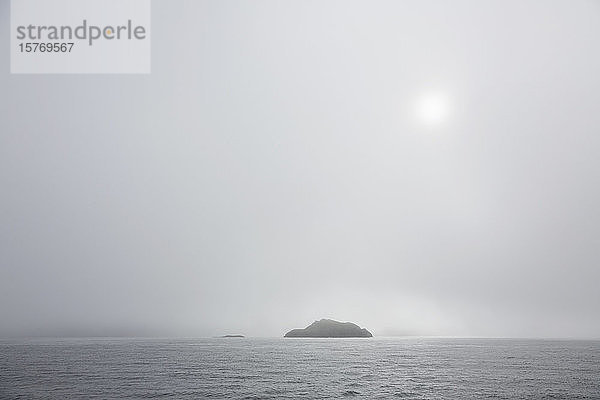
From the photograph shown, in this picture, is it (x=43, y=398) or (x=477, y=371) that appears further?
(x=477, y=371)

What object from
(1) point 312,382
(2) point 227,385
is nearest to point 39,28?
(2) point 227,385

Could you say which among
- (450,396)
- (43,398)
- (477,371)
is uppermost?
(43,398)

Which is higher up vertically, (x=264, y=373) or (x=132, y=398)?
(x=132, y=398)

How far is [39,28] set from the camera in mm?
65438

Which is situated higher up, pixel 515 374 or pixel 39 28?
pixel 39 28

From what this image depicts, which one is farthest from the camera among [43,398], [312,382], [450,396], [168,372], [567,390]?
[168,372]

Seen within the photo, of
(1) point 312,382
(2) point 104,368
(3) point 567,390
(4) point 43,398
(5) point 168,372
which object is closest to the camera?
(4) point 43,398

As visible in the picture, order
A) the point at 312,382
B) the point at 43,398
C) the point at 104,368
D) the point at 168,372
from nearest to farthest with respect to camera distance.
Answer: the point at 43,398 < the point at 312,382 < the point at 168,372 < the point at 104,368

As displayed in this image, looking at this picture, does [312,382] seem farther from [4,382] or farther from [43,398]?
[4,382]

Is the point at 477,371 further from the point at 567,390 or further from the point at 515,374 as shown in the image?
the point at 567,390

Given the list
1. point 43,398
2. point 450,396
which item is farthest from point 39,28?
point 450,396

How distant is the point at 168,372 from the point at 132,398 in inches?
851

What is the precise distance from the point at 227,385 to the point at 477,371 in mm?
40102

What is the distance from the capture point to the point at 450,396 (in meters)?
41.3
